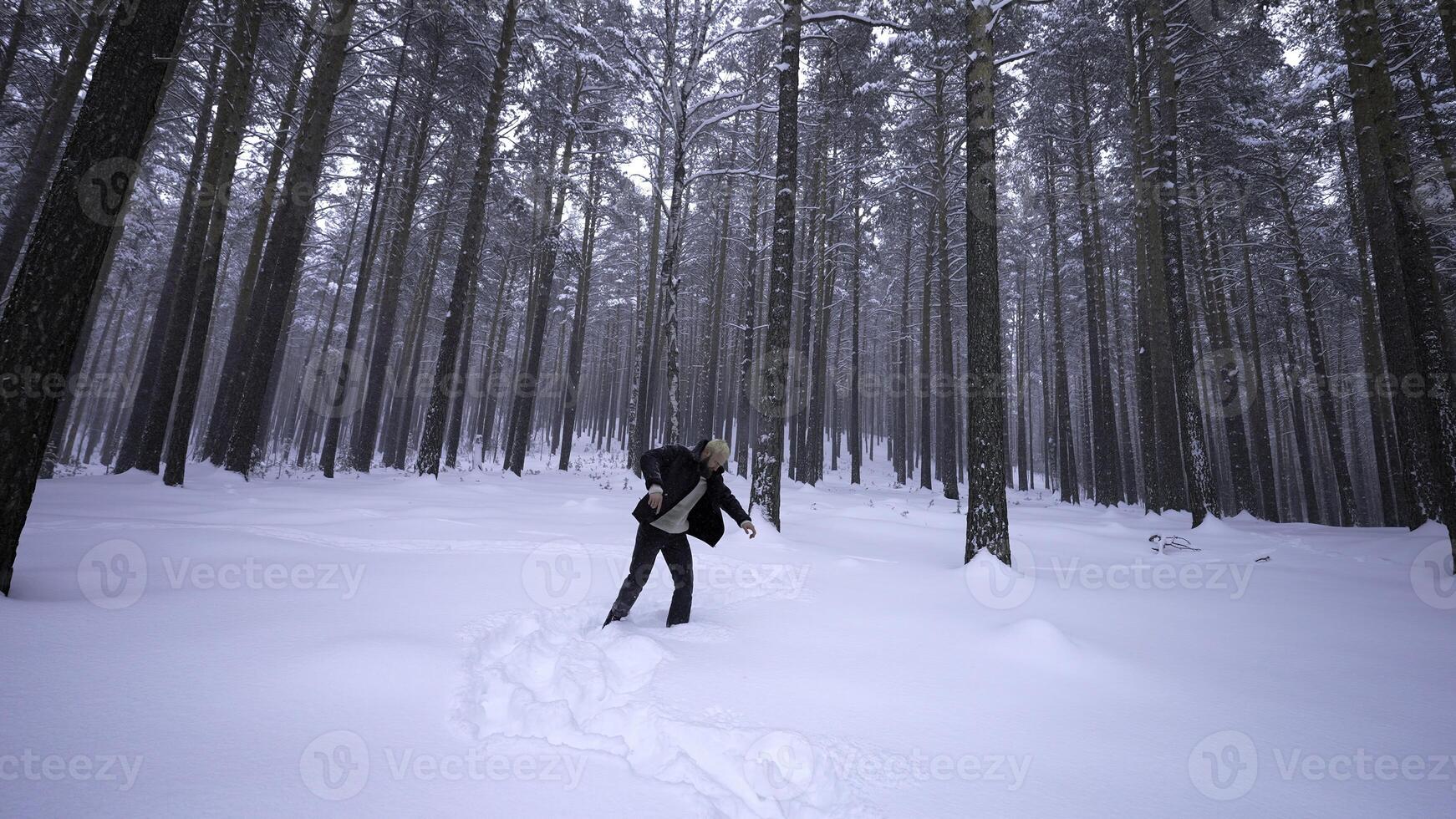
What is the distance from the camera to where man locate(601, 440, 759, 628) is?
3.98 m

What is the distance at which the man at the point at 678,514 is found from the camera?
13.1ft

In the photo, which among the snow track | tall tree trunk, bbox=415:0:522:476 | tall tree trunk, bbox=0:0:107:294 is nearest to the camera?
the snow track

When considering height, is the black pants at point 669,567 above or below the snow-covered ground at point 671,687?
above

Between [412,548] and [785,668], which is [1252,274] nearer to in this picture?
[785,668]

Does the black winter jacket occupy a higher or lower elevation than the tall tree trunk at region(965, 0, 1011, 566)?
lower

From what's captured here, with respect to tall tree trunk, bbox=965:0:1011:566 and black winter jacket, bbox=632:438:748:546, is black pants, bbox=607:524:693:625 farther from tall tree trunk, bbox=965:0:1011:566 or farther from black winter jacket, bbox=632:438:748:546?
tall tree trunk, bbox=965:0:1011:566

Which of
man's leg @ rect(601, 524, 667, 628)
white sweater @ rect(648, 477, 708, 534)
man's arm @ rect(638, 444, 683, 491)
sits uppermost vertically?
man's arm @ rect(638, 444, 683, 491)

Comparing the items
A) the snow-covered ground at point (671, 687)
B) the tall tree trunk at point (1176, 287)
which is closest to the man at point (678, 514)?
the snow-covered ground at point (671, 687)

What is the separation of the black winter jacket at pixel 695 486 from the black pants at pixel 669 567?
185 millimetres

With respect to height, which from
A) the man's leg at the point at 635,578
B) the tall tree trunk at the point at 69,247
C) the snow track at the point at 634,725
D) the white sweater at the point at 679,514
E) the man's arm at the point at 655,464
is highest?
the tall tree trunk at the point at 69,247

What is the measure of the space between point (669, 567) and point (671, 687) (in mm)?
1174

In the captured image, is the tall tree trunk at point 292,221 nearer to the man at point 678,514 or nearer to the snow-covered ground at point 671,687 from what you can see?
the snow-covered ground at point 671,687

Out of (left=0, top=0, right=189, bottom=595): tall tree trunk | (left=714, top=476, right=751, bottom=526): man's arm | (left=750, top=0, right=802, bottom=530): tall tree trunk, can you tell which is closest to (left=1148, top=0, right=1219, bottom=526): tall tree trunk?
(left=750, top=0, right=802, bottom=530): tall tree trunk

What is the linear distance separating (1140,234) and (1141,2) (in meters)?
5.02
